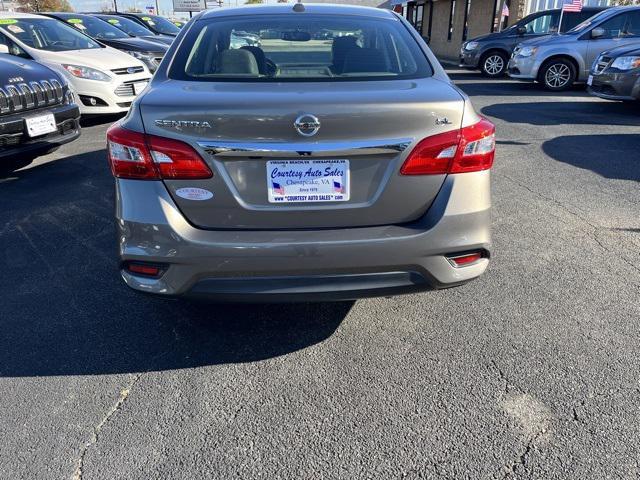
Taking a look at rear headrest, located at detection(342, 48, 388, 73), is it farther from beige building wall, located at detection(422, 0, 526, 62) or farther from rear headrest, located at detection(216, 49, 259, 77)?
beige building wall, located at detection(422, 0, 526, 62)

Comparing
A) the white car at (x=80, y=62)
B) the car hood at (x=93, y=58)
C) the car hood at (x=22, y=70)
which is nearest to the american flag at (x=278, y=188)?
the car hood at (x=22, y=70)

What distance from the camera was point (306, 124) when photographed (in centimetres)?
210

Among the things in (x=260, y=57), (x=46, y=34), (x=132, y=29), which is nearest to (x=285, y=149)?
(x=260, y=57)

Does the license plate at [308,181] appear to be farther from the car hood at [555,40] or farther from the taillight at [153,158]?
the car hood at [555,40]

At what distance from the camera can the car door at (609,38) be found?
10.7 meters

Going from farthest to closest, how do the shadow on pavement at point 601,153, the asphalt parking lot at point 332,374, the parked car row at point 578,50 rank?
1. the parked car row at point 578,50
2. the shadow on pavement at point 601,153
3. the asphalt parking lot at point 332,374

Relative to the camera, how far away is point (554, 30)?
47.1 ft

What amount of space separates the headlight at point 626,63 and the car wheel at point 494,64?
651 centimetres

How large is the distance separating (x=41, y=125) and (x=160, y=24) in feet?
36.2

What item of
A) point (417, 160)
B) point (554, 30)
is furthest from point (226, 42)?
point (554, 30)

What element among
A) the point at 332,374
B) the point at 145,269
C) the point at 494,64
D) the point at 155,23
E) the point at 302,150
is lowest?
the point at 332,374

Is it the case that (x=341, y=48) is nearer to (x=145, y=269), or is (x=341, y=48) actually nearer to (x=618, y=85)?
(x=145, y=269)

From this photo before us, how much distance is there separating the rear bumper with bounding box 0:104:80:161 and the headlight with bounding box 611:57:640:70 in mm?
8051

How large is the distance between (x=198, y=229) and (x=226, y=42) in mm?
1333
